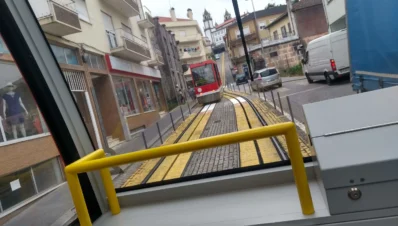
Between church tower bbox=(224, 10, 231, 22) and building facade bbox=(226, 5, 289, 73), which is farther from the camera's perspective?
building facade bbox=(226, 5, 289, 73)

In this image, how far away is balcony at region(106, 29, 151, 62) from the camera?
11.2 m

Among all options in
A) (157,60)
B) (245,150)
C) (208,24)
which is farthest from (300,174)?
(157,60)

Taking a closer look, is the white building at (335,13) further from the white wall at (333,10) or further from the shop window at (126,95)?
the shop window at (126,95)

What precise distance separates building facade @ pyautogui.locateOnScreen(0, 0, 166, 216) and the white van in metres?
2.23

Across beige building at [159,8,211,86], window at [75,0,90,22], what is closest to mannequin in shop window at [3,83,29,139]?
beige building at [159,8,211,86]

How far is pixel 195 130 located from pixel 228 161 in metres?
0.74

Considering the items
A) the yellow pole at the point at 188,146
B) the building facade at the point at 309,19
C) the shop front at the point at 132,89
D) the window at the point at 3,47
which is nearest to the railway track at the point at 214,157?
the yellow pole at the point at 188,146

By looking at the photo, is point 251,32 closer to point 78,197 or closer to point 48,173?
point 78,197

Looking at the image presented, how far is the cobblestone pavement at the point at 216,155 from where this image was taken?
239 cm

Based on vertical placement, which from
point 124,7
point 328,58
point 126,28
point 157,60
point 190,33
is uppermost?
point 124,7

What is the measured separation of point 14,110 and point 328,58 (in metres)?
4.23

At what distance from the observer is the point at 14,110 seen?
206 centimetres

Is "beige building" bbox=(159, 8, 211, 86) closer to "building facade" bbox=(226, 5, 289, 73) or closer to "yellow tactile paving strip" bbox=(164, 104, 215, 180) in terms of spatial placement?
"building facade" bbox=(226, 5, 289, 73)

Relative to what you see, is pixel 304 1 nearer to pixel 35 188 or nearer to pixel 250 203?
pixel 250 203
